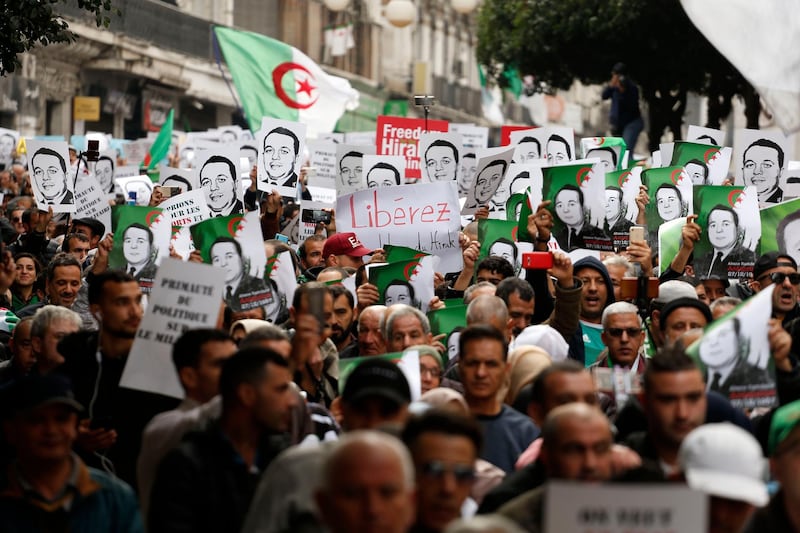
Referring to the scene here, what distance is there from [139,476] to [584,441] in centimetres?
177

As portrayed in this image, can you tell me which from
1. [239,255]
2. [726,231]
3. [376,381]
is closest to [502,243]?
[726,231]

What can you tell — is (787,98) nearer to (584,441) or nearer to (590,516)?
(584,441)

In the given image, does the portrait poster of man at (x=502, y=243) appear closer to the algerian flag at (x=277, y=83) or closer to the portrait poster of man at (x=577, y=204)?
the portrait poster of man at (x=577, y=204)

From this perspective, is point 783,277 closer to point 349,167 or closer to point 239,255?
point 239,255

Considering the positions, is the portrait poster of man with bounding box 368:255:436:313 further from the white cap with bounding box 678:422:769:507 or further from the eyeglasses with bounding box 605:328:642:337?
the white cap with bounding box 678:422:769:507

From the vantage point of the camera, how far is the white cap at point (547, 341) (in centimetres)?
914

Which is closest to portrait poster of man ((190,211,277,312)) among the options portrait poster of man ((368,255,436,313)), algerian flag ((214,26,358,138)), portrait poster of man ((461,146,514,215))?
portrait poster of man ((368,255,436,313))

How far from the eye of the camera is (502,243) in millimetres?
11922

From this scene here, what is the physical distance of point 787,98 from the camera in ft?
26.9

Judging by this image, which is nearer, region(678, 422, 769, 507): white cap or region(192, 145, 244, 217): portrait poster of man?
region(678, 422, 769, 507): white cap

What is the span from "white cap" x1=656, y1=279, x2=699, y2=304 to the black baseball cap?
10.8 feet

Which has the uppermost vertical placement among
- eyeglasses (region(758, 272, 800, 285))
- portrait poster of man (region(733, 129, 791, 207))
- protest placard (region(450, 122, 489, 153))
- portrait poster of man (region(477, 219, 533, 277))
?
protest placard (region(450, 122, 489, 153))

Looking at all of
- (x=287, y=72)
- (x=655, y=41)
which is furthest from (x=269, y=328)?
(x=655, y=41)

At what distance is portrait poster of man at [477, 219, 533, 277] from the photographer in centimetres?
→ 1187
